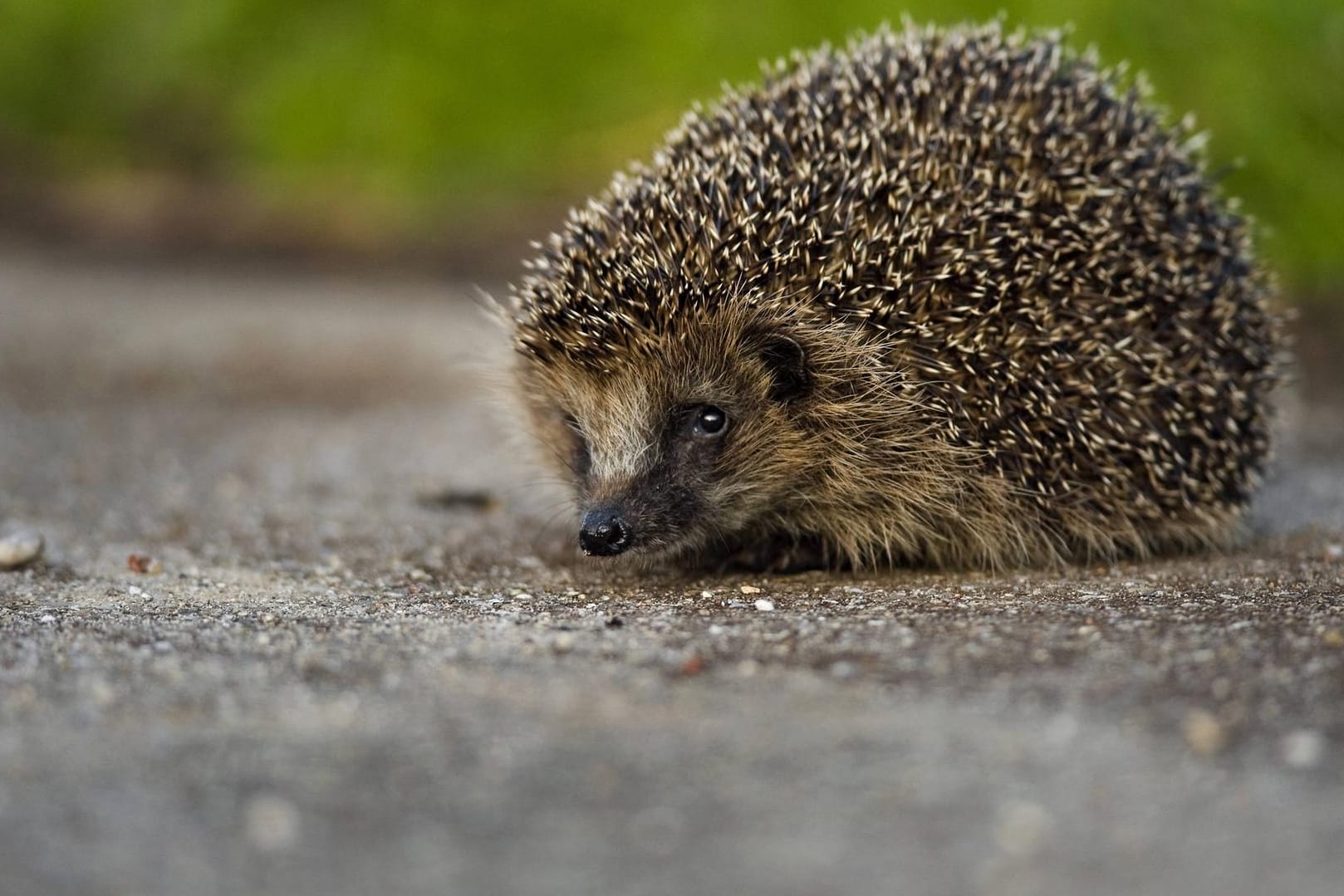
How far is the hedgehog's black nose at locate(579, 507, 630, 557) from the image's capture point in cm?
349

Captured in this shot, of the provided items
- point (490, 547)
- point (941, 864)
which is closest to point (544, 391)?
point (490, 547)

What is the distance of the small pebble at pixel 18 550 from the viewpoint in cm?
372

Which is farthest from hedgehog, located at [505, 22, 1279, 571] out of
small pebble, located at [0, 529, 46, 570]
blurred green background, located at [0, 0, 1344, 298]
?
blurred green background, located at [0, 0, 1344, 298]

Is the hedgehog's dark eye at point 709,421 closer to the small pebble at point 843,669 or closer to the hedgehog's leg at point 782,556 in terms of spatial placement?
the hedgehog's leg at point 782,556

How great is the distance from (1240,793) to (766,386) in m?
1.90

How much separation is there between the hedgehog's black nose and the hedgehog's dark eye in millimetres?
355

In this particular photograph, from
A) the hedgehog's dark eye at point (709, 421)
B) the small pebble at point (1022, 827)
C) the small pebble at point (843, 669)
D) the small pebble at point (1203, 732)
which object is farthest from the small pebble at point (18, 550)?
the small pebble at point (1203, 732)

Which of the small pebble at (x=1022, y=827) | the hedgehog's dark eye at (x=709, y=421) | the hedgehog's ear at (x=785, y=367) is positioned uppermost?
the hedgehog's ear at (x=785, y=367)

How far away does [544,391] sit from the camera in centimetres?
409

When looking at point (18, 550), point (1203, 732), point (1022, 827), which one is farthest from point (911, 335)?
point (18, 550)

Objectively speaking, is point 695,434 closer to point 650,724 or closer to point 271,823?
point 650,724

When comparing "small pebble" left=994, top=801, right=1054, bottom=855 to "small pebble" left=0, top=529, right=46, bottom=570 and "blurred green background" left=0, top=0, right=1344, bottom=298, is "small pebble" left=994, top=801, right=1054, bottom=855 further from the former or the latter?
"blurred green background" left=0, top=0, right=1344, bottom=298

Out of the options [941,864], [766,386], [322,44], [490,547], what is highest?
[322,44]

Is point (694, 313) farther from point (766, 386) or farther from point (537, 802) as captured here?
point (537, 802)
